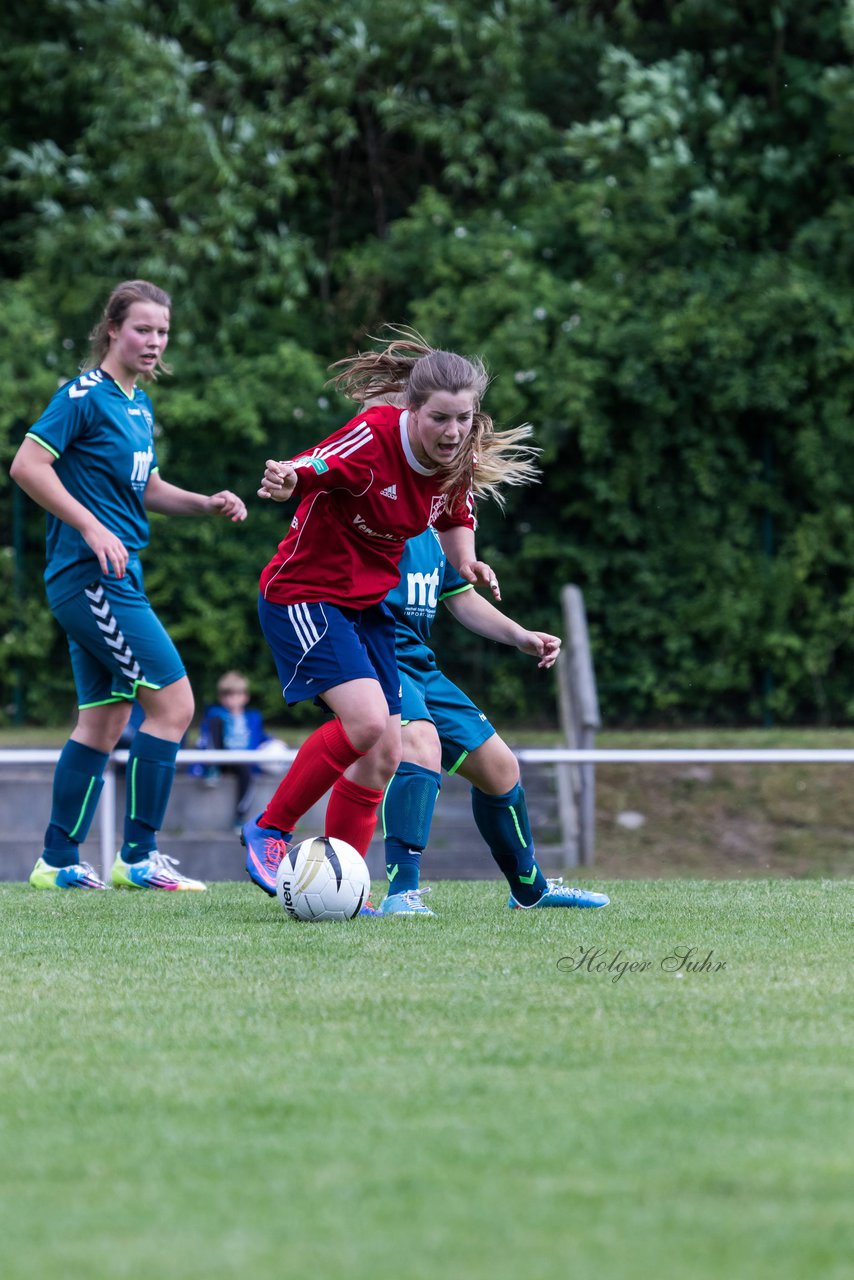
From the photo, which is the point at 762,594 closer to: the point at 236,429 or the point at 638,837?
the point at 638,837

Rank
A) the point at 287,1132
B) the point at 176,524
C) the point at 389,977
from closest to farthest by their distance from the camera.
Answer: the point at 287,1132, the point at 389,977, the point at 176,524

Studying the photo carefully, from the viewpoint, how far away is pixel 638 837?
10.5 metres

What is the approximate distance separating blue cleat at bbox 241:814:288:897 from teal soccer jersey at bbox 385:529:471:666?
749 mm

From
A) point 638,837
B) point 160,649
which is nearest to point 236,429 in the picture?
point 638,837

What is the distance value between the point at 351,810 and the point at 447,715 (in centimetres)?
46

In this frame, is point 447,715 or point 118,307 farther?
point 118,307

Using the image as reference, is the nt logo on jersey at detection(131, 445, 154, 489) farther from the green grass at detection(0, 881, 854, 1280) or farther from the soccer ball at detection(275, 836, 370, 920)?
the green grass at detection(0, 881, 854, 1280)

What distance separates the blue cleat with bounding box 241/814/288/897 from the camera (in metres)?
4.98

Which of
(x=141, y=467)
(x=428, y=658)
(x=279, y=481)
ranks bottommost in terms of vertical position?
(x=428, y=658)

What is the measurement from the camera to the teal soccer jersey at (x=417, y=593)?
5.41 metres

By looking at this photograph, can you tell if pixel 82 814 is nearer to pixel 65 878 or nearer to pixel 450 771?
pixel 65 878

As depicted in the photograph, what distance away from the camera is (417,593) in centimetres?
543

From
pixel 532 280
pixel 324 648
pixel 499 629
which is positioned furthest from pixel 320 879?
pixel 532 280

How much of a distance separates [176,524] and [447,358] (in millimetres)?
7478
